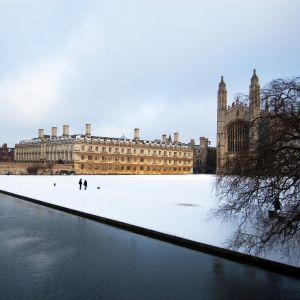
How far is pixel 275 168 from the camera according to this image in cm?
1337

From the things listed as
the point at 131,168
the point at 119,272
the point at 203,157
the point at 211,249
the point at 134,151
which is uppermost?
the point at 134,151

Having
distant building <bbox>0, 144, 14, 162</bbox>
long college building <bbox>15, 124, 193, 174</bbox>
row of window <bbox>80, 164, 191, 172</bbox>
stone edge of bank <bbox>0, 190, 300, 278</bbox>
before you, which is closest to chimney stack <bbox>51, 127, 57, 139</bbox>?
long college building <bbox>15, 124, 193, 174</bbox>

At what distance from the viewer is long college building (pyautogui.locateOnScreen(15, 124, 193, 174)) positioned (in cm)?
9875

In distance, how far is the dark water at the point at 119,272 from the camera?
1198cm

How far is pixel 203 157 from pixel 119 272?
117m

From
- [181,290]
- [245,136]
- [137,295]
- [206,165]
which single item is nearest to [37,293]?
[137,295]

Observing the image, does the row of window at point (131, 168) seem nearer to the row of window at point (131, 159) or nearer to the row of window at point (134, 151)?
the row of window at point (131, 159)

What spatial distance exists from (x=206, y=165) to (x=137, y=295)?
117 metres

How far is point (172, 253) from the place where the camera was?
15.7 m

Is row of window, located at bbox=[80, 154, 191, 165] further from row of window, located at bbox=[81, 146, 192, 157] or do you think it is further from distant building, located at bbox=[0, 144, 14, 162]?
distant building, located at bbox=[0, 144, 14, 162]

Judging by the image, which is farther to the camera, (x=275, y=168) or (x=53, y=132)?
(x=53, y=132)

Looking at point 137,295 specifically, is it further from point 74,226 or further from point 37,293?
point 74,226

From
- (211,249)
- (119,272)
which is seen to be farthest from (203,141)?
(119,272)

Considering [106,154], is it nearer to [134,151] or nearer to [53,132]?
[134,151]
